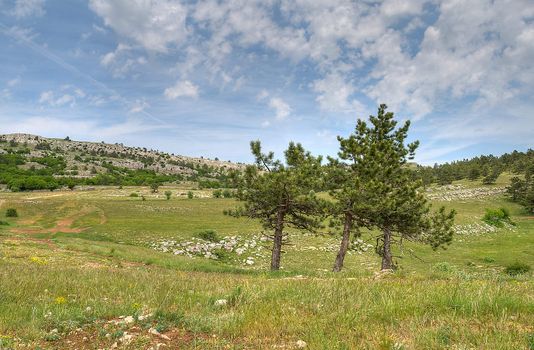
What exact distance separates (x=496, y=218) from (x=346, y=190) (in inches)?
2199

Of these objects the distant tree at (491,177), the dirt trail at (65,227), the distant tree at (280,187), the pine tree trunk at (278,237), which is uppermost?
the distant tree at (491,177)

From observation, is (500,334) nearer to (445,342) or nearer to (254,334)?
(445,342)

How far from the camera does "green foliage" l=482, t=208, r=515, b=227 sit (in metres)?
61.0

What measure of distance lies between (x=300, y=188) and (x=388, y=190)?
5263 mm

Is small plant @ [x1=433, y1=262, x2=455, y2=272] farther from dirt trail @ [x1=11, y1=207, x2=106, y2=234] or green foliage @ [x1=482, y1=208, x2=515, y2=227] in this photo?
green foliage @ [x1=482, y1=208, x2=515, y2=227]

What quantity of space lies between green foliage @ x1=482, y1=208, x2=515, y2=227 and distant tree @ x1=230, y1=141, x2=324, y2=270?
51951 millimetres

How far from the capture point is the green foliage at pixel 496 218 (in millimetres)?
61031

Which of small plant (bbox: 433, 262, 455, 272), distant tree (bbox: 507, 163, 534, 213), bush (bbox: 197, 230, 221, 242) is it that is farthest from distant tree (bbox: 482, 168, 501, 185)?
small plant (bbox: 433, 262, 455, 272)

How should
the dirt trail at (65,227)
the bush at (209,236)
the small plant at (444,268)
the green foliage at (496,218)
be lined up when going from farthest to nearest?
the green foliage at (496,218) < the dirt trail at (65,227) < the bush at (209,236) < the small plant at (444,268)

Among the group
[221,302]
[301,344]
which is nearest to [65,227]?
[221,302]

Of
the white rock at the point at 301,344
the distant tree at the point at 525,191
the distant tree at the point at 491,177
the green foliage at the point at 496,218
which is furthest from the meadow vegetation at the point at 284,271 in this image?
the distant tree at the point at 491,177

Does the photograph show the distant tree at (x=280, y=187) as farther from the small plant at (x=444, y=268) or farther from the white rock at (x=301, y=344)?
the white rock at (x=301, y=344)

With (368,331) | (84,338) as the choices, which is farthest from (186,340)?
(368,331)

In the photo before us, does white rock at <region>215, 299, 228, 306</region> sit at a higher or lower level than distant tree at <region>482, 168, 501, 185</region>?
lower
